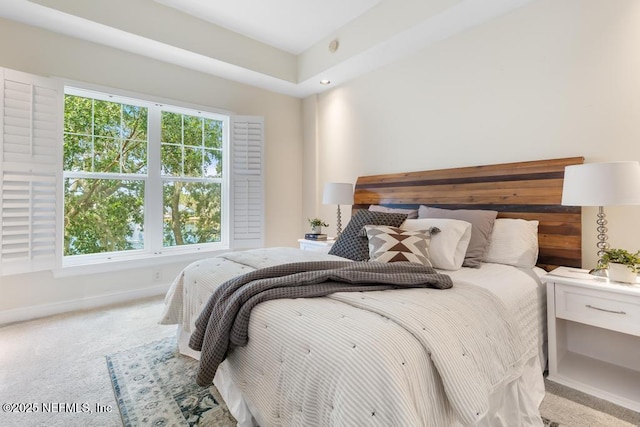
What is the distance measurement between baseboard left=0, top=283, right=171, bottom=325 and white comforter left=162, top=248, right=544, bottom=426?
2.29 meters

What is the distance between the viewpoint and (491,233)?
236 cm

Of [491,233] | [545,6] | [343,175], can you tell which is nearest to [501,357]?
[491,233]

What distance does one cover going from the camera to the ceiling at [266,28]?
8.67 feet

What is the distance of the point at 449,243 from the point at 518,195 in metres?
0.79

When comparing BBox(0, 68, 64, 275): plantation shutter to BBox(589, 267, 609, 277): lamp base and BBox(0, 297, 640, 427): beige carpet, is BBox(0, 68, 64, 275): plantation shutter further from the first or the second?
A: BBox(589, 267, 609, 277): lamp base

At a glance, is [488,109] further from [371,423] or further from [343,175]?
[371,423]

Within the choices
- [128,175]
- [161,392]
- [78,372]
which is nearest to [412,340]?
[161,392]

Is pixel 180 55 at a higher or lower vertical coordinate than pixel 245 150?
higher

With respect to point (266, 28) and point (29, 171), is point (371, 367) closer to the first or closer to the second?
point (29, 171)

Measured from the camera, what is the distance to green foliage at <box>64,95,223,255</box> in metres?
3.16

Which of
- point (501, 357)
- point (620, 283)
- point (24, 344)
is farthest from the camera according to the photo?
point (24, 344)

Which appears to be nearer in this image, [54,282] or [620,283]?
[620,283]

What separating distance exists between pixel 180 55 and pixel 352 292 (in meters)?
3.22

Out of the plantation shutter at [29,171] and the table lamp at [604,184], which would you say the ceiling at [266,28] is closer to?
the plantation shutter at [29,171]
